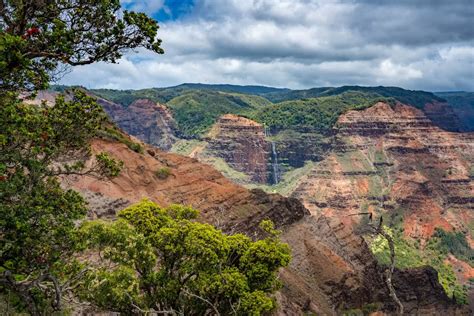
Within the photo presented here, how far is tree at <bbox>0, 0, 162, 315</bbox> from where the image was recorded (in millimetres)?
16688

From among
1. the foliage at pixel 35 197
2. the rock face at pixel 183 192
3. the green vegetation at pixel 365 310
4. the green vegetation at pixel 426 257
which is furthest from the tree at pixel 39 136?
the green vegetation at pixel 426 257

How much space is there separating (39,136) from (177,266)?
14.0 m

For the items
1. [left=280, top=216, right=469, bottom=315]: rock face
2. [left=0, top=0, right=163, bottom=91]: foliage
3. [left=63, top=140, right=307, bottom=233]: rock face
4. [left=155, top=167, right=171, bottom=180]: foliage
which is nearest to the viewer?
[left=0, top=0, right=163, bottom=91]: foliage

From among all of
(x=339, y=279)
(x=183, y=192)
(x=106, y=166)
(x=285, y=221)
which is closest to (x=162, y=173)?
(x=183, y=192)

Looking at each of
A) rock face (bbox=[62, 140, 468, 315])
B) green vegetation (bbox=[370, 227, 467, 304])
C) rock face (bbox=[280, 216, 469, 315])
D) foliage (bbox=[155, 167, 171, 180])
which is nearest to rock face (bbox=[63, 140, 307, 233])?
rock face (bbox=[62, 140, 468, 315])

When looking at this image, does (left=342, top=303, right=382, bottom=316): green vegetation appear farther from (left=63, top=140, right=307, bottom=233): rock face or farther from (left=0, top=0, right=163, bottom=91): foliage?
(left=0, top=0, right=163, bottom=91): foliage

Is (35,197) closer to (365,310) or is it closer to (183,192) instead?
(183,192)

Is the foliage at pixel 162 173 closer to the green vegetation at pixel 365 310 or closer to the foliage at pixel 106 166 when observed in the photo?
the green vegetation at pixel 365 310

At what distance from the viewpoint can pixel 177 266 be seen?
2902 centimetres

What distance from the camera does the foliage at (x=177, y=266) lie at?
2639cm

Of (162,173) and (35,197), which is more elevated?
(35,197)

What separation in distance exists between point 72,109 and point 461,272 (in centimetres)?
19865

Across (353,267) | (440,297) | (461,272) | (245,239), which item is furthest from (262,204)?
(461,272)

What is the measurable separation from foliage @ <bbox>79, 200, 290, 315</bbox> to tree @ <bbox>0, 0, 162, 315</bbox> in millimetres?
6884
